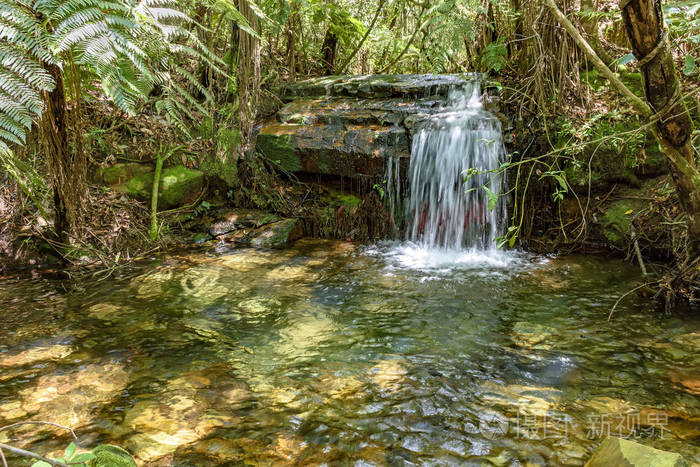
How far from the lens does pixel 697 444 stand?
1896 millimetres

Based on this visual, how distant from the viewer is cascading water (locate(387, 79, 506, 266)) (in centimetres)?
512

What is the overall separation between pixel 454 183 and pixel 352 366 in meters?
3.19

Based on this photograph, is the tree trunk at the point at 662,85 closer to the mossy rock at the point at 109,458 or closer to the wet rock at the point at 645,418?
the wet rock at the point at 645,418

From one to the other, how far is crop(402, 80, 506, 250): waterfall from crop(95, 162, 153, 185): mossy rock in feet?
11.0

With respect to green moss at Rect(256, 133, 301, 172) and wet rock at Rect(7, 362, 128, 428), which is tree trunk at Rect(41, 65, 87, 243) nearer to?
wet rock at Rect(7, 362, 128, 428)

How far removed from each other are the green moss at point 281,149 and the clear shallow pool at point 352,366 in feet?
7.20

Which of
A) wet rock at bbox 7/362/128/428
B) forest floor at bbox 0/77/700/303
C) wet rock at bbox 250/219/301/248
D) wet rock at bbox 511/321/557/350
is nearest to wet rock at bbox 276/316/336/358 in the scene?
wet rock at bbox 7/362/128/428

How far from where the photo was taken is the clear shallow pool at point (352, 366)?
197cm

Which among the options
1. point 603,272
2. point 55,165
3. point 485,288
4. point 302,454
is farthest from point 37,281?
point 603,272

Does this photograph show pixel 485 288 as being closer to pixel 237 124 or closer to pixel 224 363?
pixel 224 363

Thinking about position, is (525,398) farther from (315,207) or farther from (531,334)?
(315,207)

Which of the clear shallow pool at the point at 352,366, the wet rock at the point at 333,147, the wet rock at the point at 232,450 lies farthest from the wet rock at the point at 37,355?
the wet rock at the point at 333,147

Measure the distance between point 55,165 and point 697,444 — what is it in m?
4.60

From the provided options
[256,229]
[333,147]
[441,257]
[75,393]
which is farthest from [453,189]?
[75,393]
